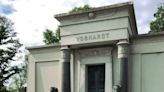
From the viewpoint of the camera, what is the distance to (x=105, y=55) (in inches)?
557

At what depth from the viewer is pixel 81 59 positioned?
1470 centimetres

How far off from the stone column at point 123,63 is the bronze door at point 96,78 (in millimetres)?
1088

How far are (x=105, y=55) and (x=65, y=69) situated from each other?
72.2 inches

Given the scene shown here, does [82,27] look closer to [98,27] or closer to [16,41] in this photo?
[98,27]

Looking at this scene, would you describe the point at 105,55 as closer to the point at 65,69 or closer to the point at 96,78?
the point at 96,78

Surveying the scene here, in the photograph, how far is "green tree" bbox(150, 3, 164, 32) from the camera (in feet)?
75.2

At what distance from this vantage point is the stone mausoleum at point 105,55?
1324 centimetres

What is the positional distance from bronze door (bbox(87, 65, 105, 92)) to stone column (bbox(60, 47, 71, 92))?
92 cm

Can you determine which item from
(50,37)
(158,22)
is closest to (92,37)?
(158,22)

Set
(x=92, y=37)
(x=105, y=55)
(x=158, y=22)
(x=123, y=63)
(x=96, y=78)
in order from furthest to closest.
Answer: (x=158, y=22) < (x=96, y=78) < (x=105, y=55) < (x=92, y=37) < (x=123, y=63)

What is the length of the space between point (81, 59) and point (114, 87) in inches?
97.3

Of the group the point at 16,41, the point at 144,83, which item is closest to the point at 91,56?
the point at 144,83

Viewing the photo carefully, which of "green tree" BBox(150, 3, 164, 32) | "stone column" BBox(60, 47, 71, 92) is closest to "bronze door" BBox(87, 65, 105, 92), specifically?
"stone column" BBox(60, 47, 71, 92)

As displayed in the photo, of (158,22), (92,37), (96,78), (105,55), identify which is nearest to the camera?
(92,37)
